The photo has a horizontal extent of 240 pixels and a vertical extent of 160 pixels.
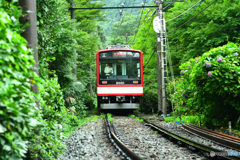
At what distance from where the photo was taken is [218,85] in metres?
6.58

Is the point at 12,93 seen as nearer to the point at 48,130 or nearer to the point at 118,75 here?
the point at 48,130

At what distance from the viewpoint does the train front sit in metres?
14.2

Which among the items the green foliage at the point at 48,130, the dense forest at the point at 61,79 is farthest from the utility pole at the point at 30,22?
the green foliage at the point at 48,130

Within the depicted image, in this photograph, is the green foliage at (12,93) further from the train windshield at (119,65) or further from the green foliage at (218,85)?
the train windshield at (119,65)

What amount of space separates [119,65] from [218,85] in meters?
8.23

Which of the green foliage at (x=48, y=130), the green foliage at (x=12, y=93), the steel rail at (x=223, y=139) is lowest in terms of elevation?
the steel rail at (x=223, y=139)

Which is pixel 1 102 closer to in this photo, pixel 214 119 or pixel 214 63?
pixel 214 63

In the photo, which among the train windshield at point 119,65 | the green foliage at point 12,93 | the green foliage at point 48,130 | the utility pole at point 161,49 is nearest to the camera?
the green foliage at point 12,93

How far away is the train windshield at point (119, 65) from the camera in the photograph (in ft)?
46.7

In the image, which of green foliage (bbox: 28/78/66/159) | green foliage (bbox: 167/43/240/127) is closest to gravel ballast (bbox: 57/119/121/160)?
green foliage (bbox: 28/78/66/159)

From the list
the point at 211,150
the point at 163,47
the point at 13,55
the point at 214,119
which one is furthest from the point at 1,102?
the point at 163,47

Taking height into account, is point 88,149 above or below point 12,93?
below

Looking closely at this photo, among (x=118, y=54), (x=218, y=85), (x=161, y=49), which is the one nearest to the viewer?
(x=218, y=85)

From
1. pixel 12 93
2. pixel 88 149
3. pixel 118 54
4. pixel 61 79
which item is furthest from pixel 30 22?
pixel 118 54
